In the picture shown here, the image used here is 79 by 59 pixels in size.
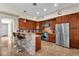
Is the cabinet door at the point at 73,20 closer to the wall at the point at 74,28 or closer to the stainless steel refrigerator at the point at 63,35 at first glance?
the wall at the point at 74,28

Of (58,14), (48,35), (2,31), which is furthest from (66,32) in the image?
(2,31)

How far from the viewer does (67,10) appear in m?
6.66

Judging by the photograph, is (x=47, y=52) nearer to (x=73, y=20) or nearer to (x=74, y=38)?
(x=74, y=38)

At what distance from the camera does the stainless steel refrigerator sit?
6435 mm

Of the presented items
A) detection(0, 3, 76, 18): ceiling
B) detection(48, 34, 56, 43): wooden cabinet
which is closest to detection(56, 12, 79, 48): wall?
detection(0, 3, 76, 18): ceiling

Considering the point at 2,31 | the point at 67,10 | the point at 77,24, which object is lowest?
the point at 2,31

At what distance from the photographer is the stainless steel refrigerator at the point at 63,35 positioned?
644 cm

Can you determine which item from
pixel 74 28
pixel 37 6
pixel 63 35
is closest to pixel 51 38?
pixel 63 35

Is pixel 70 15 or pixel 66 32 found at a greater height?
pixel 70 15

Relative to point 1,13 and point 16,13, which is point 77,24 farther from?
point 1,13

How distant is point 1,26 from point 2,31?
389mm

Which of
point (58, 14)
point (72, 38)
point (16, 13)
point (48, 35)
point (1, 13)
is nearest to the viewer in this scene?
point (1, 13)

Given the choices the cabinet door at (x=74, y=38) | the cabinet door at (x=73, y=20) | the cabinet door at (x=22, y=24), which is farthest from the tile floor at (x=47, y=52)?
the cabinet door at (x=22, y=24)

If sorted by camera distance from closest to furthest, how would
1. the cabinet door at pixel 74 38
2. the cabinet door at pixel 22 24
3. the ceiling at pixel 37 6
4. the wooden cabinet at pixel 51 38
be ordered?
the ceiling at pixel 37 6 → the cabinet door at pixel 74 38 → the cabinet door at pixel 22 24 → the wooden cabinet at pixel 51 38
